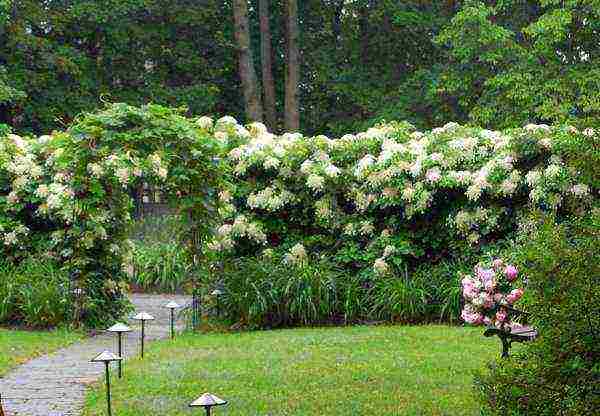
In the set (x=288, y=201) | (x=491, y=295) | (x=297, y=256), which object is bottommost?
(x=491, y=295)

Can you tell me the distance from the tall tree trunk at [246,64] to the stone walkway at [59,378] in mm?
12894

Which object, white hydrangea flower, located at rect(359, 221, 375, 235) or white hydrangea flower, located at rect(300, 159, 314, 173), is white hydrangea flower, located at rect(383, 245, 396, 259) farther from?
white hydrangea flower, located at rect(300, 159, 314, 173)

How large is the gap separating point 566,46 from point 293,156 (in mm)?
10881

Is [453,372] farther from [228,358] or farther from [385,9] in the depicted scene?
[385,9]

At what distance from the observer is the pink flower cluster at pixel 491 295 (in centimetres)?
704

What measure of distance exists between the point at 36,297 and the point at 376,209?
4480 millimetres

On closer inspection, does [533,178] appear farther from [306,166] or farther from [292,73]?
[292,73]

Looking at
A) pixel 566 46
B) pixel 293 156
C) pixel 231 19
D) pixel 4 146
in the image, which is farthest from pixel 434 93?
pixel 4 146

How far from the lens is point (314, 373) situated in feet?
26.0

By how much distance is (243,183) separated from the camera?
13.3m

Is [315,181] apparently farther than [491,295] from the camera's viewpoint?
Yes

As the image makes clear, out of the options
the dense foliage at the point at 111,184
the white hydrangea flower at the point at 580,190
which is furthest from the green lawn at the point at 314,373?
the white hydrangea flower at the point at 580,190

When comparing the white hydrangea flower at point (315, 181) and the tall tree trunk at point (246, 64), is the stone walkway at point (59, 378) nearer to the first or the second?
the white hydrangea flower at point (315, 181)

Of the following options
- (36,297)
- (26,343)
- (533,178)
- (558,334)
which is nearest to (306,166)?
(533,178)
